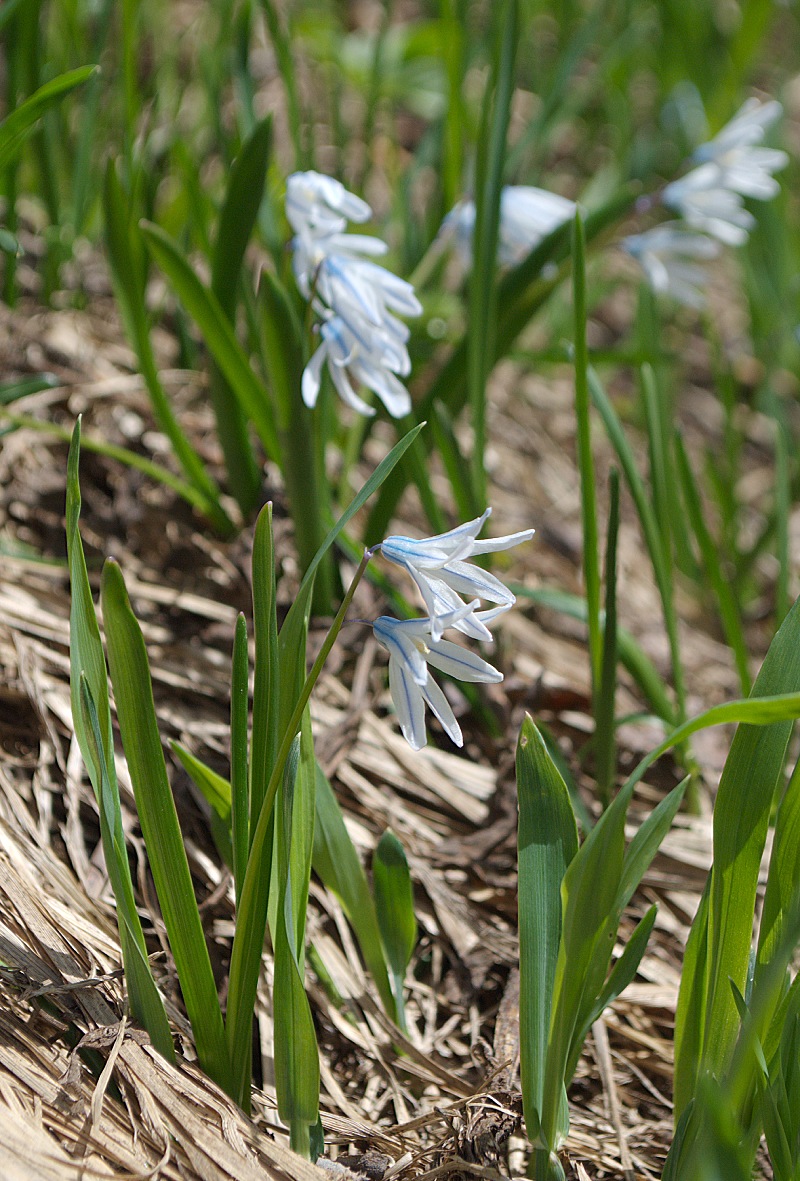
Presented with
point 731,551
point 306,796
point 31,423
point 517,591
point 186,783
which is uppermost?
point 31,423

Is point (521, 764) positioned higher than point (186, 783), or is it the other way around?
point (521, 764)

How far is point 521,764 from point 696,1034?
0.41m

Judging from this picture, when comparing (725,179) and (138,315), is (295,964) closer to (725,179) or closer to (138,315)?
(138,315)

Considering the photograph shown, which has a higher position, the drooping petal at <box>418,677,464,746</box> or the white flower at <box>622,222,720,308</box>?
the white flower at <box>622,222,720,308</box>

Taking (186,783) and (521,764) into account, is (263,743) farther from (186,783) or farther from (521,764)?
(186,783)

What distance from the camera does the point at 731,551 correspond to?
269 cm

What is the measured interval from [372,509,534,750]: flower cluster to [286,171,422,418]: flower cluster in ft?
1.71

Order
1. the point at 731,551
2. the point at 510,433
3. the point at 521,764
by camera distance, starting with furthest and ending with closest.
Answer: the point at 510,433 → the point at 731,551 → the point at 521,764

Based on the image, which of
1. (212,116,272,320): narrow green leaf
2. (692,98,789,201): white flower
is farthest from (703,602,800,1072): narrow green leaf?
(692,98,789,201): white flower

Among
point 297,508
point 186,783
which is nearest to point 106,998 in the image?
point 186,783

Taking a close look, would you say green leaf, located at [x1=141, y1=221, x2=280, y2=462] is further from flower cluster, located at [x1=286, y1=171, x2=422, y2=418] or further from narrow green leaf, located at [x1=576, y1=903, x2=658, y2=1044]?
narrow green leaf, located at [x1=576, y1=903, x2=658, y2=1044]

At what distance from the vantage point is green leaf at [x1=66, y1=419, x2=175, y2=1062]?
112 centimetres

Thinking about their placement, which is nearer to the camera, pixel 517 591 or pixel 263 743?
pixel 263 743

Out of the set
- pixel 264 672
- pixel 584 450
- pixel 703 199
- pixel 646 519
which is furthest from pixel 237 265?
pixel 703 199
